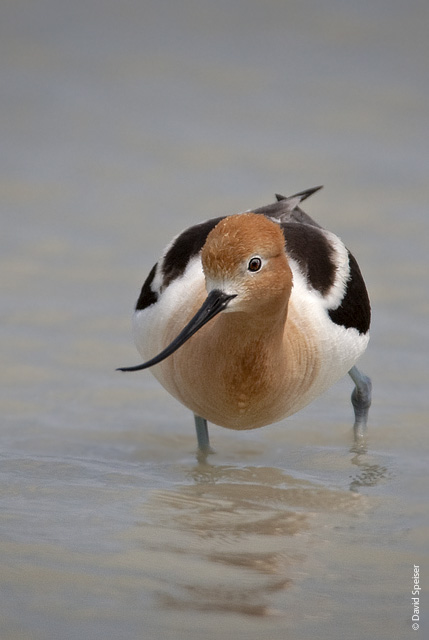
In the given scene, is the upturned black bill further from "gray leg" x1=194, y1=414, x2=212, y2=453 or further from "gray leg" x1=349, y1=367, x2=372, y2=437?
"gray leg" x1=349, y1=367, x2=372, y2=437

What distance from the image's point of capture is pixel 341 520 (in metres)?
4.69

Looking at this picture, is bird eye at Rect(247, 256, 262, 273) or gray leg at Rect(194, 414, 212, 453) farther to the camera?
gray leg at Rect(194, 414, 212, 453)

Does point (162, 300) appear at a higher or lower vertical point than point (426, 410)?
higher

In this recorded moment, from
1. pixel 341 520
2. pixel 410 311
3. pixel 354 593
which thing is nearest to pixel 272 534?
pixel 341 520

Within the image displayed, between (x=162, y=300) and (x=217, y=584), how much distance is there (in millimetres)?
1682

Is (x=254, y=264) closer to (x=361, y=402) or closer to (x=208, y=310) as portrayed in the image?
(x=208, y=310)

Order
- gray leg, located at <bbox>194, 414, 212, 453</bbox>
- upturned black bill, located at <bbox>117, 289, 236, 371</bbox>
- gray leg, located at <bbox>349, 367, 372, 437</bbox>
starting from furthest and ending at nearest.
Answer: gray leg, located at <bbox>349, 367, 372, 437</bbox>, gray leg, located at <bbox>194, 414, 212, 453</bbox>, upturned black bill, located at <bbox>117, 289, 236, 371</bbox>

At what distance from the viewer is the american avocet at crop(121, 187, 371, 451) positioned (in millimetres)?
4297

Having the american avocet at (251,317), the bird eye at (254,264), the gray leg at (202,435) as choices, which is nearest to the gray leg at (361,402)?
the american avocet at (251,317)

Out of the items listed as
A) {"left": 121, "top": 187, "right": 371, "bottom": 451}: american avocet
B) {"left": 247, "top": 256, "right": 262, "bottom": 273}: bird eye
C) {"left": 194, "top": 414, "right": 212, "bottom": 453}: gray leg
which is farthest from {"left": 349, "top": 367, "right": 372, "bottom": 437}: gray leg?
{"left": 247, "top": 256, "right": 262, "bottom": 273}: bird eye

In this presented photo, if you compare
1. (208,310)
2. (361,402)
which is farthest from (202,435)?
(208,310)

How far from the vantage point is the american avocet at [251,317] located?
4297 mm

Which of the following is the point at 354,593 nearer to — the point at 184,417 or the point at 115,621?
the point at 115,621

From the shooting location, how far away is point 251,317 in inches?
179
